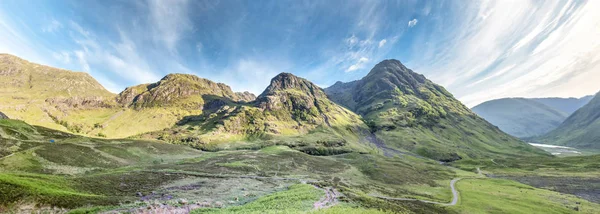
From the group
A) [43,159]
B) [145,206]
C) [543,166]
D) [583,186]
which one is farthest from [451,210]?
[543,166]

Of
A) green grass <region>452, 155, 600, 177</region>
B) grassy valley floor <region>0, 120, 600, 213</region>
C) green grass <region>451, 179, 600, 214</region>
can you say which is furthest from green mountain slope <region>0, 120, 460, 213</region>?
green grass <region>452, 155, 600, 177</region>

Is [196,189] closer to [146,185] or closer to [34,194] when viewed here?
[146,185]

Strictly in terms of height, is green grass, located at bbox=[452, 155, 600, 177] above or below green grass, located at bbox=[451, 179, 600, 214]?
above

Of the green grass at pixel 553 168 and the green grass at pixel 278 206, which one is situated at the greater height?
the green grass at pixel 553 168

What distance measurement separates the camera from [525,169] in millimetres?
150625

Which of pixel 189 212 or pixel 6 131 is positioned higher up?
pixel 6 131

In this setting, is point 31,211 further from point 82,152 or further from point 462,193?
point 462,193

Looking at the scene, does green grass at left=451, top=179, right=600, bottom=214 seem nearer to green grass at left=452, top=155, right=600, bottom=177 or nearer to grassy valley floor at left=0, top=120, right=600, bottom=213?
grassy valley floor at left=0, top=120, right=600, bottom=213

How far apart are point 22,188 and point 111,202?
9328mm

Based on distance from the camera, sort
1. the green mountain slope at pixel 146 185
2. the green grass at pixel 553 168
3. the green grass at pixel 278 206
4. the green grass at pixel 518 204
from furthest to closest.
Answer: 1. the green grass at pixel 553 168
2. the green grass at pixel 518 204
3. the green grass at pixel 278 206
4. the green mountain slope at pixel 146 185

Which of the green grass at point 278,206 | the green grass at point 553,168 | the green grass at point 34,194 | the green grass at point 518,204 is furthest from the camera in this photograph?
the green grass at point 553,168

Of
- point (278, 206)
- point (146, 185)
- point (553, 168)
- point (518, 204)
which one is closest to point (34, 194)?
point (146, 185)

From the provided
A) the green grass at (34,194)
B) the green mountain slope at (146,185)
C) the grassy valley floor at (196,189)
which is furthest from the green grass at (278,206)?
the green grass at (34,194)

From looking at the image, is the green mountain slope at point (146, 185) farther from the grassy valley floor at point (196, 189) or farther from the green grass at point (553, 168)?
the green grass at point (553, 168)
